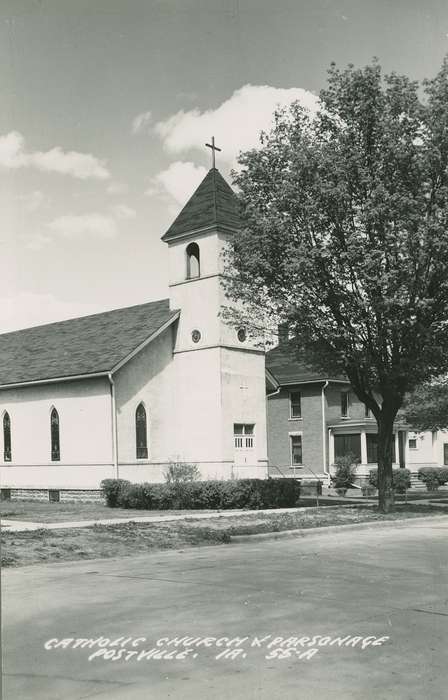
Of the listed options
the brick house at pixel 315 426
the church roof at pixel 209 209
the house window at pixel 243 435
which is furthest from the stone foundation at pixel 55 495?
the brick house at pixel 315 426

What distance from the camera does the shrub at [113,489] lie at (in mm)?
26547

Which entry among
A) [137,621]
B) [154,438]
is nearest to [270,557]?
[137,621]

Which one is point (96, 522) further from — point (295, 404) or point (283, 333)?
point (295, 404)

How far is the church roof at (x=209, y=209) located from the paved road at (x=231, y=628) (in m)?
19.7

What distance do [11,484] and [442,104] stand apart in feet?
75.9

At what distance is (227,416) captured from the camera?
98.8 ft

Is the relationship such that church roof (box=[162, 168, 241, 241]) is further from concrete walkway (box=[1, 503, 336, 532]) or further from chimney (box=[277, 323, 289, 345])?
concrete walkway (box=[1, 503, 336, 532])

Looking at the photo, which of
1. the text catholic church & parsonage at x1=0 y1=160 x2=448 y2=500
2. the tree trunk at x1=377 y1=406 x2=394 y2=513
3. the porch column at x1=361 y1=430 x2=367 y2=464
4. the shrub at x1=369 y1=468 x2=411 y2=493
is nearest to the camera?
the tree trunk at x1=377 y1=406 x2=394 y2=513

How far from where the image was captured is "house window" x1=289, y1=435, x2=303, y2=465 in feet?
148

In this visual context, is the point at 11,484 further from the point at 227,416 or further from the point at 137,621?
the point at 137,621

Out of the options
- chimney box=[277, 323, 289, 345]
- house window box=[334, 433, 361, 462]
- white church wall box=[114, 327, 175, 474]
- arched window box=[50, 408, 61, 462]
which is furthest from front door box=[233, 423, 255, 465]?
house window box=[334, 433, 361, 462]

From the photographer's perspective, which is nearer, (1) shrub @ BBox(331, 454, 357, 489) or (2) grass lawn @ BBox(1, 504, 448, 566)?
(2) grass lawn @ BBox(1, 504, 448, 566)

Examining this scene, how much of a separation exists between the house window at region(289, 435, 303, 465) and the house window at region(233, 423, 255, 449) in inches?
552

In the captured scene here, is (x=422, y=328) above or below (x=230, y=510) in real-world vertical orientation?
above
